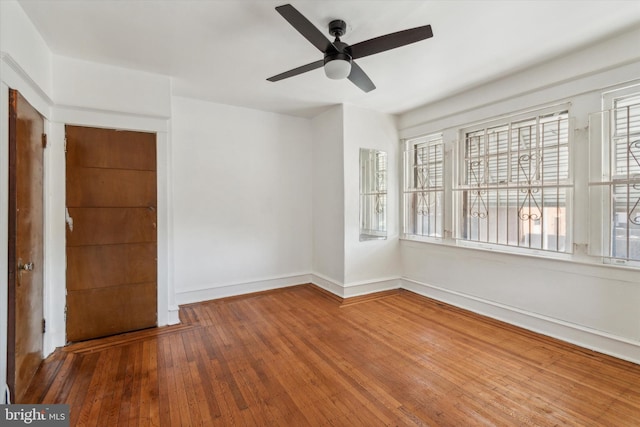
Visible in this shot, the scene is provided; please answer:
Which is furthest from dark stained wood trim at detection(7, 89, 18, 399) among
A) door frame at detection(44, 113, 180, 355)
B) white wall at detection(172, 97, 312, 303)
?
white wall at detection(172, 97, 312, 303)

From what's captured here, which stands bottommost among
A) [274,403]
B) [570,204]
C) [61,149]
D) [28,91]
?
[274,403]

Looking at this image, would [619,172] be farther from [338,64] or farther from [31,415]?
[31,415]

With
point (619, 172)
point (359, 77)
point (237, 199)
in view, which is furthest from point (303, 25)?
point (619, 172)

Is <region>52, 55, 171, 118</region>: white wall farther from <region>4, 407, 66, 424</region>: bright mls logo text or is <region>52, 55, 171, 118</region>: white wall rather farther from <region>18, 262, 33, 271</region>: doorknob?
<region>4, 407, 66, 424</region>: bright mls logo text

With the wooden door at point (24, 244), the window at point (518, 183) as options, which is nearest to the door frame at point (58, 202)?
the wooden door at point (24, 244)

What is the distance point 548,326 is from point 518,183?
59.9 inches

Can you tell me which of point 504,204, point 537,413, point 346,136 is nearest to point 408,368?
point 537,413

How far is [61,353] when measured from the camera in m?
2.71

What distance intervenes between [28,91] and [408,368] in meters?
3.82

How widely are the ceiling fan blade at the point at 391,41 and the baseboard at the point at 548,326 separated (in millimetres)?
2993

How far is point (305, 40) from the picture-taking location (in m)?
2.51

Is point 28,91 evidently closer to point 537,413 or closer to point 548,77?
point 537,413

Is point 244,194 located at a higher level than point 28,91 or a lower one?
lower

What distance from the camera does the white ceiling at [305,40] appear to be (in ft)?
6.97
